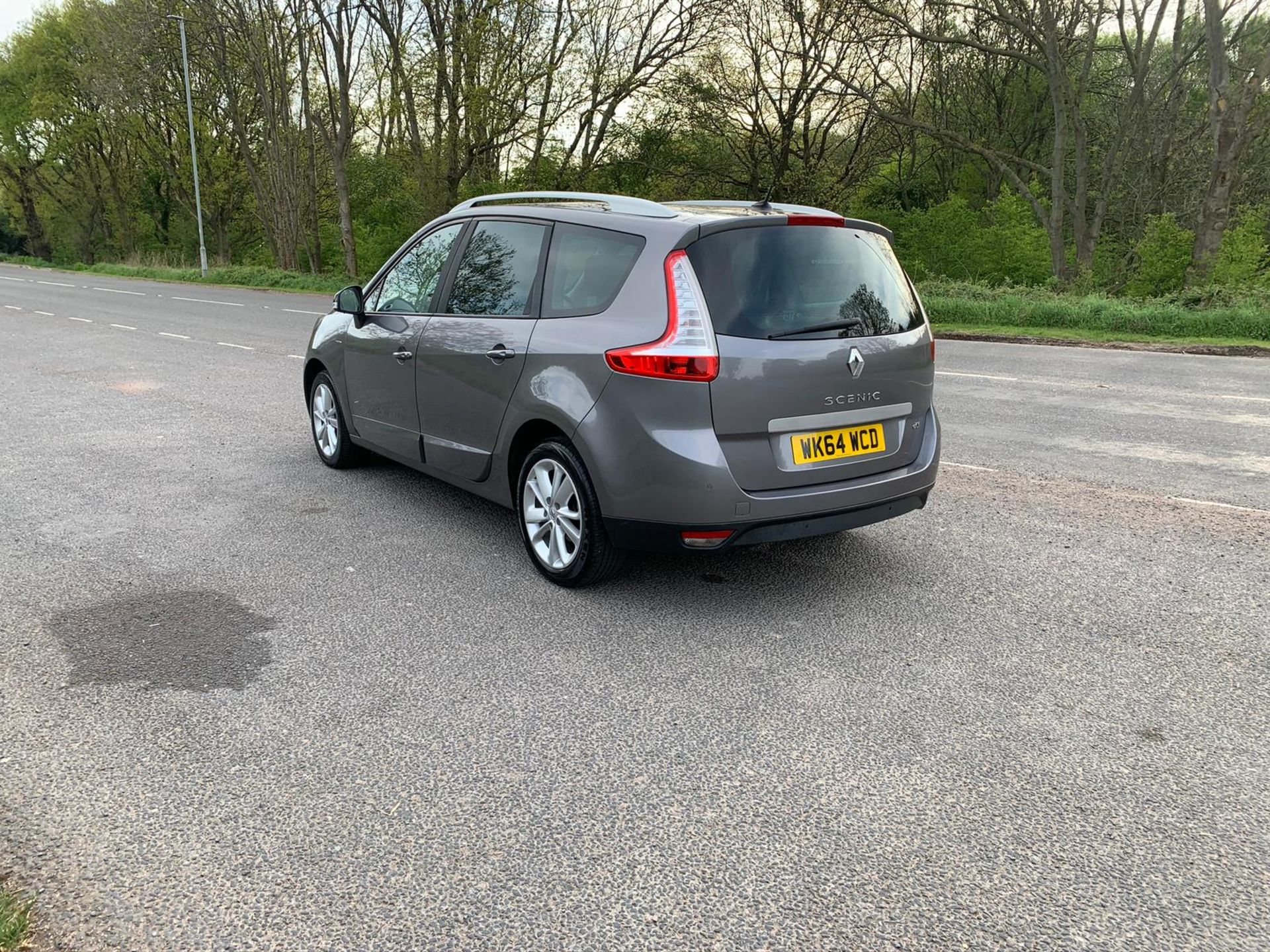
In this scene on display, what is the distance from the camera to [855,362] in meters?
4.25

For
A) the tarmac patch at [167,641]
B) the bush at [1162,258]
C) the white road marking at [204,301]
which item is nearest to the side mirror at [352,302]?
the tarmac patch at [167,641]

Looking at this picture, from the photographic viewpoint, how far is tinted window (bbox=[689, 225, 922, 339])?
4078 mm

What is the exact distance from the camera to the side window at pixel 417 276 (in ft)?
18.2

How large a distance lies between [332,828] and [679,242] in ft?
8.59

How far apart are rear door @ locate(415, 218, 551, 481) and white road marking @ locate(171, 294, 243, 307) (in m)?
19.4

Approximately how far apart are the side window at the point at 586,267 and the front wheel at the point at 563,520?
65 cm

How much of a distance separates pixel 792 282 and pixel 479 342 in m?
1.63

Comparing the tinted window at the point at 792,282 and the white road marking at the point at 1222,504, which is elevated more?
the tinted window at the point at 792,282

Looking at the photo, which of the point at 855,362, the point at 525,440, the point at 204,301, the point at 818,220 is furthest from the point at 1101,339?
the point at 204,301

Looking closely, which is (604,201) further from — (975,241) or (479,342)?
(975,241)

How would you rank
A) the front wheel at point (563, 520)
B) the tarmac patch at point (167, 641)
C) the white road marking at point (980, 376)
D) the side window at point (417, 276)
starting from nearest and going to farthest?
the tarmac patch at point (167, 641)
the front wheel at point (563, 520)
the side window at point (417, 276)
the white road marking at point (980, 376)

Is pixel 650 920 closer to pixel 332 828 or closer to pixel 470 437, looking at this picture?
pixel 332 828

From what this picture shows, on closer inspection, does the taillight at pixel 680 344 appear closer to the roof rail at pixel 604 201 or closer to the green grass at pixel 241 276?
the roof rail at pixel 604 201

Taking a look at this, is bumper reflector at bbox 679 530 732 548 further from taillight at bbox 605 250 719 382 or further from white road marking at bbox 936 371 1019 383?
white road marking at bbox 936 371 1019 383
